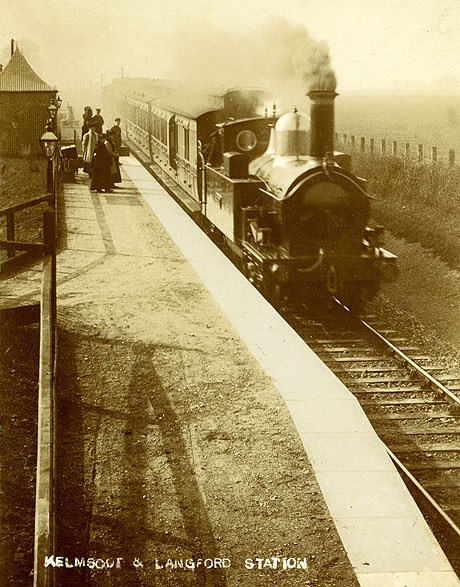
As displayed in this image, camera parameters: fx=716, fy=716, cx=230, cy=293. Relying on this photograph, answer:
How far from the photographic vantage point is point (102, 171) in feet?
66.5

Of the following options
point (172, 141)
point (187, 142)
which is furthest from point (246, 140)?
point (172, 141)

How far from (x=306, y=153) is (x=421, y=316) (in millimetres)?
3545

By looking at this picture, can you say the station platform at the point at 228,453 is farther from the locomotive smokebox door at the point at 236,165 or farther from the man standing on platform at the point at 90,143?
the man standing on platform at the point at 90,143

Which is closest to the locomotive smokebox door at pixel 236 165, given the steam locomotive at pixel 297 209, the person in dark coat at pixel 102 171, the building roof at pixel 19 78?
the steam locomotive at pixel 297 209

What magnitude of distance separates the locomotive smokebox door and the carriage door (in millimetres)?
7754

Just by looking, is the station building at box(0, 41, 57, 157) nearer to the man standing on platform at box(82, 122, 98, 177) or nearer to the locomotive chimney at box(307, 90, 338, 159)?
the man standing on platform at box(82, 122, 98, 177)

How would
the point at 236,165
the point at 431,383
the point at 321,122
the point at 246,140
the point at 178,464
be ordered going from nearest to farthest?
the point at 178,464 → the point at 431,383 → the point at 321,122 → the point at 236,165 → the point at 246,140

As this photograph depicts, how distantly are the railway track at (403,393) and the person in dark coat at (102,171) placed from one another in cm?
1035

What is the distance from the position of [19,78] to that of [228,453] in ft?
85.7

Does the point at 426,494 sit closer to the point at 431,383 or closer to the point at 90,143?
the point at 431,383

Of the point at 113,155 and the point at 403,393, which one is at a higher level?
the point at 113,155

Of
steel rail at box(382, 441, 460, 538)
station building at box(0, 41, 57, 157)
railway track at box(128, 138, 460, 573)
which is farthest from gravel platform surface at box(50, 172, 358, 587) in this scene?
station building at box(0, 41, 57, 157)

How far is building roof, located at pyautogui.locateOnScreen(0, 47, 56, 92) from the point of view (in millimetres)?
28547

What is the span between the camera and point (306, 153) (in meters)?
11.4
